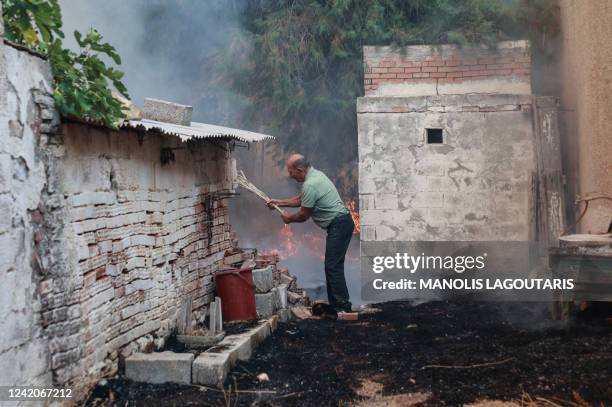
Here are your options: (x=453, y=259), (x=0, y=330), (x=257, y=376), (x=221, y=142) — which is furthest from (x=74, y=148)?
(x=453, y=259)

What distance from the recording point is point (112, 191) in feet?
17.6

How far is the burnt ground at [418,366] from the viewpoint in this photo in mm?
4907

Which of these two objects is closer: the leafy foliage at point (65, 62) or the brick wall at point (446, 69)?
the leafy foliage at point (65, 62)

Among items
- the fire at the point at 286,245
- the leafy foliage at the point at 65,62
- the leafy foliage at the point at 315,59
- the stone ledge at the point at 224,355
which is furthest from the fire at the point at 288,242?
the leafy foliage at the point at 65,62

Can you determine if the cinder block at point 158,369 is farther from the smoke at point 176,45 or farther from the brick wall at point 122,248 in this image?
the smoke at point 176,45

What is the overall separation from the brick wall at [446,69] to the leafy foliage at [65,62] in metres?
5.82

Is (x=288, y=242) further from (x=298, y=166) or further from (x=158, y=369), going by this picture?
(x=158, y=369)

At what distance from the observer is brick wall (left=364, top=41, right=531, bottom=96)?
9781 mm

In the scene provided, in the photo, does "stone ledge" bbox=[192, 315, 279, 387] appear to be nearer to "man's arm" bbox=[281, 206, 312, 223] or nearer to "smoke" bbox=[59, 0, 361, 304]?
"man's arm" bbox=[281, 206, 312, 223]

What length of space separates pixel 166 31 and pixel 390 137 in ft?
19.6

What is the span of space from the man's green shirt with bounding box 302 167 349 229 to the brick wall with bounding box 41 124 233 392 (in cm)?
124

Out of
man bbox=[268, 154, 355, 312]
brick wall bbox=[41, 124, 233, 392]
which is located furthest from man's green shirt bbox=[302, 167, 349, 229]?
brick wall bbox=[41, 124, 233, 392]

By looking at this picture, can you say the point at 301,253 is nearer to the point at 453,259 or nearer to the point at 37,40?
the point at 453,259

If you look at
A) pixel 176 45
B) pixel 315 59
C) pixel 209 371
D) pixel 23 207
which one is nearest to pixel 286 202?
pixel 209 371
